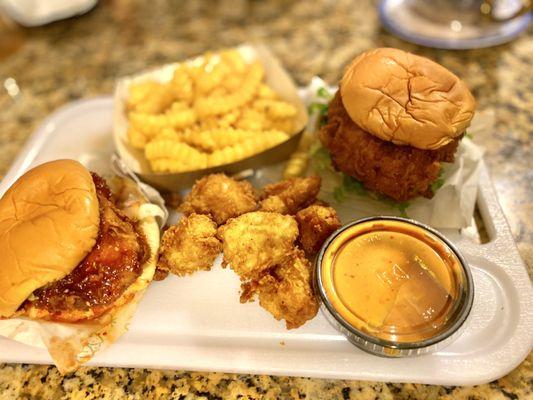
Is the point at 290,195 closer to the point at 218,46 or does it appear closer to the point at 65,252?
the point at 65,252

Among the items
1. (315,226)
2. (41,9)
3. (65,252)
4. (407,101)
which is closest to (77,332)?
(65,252)

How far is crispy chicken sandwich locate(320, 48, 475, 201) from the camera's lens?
5.69ft

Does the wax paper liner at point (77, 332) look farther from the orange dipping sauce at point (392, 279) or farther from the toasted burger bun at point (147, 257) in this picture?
the orange dipping sauce at point (392, 279)

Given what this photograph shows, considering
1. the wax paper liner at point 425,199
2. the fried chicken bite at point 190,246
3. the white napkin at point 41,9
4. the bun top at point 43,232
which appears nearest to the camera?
the bun top at point 43,232

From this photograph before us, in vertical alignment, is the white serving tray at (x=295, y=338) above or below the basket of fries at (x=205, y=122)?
below

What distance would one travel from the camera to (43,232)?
155 centimetres

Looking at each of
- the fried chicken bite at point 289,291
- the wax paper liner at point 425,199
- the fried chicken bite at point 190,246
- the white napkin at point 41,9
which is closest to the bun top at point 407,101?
the wax paper liner at point 425,199

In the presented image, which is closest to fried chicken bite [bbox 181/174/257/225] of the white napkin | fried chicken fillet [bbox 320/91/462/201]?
fried chicken fillet [bbox 320/91/462/201]

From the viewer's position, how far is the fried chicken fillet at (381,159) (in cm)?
185

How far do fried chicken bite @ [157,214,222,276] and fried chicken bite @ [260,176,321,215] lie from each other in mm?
255

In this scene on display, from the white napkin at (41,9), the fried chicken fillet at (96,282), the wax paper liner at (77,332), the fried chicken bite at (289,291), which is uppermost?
the white napkin at (41,9)

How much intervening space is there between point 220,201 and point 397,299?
2.65 ft

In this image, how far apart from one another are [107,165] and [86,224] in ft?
2.47

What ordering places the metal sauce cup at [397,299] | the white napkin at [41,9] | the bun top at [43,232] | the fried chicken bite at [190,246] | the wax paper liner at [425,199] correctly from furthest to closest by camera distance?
the white napkin at [41,9]
the wax paper liner at [425,199]
the fried chicken bite at [190,246]
the bun top at [43,232]
the metal sauce cup at [397,299]
